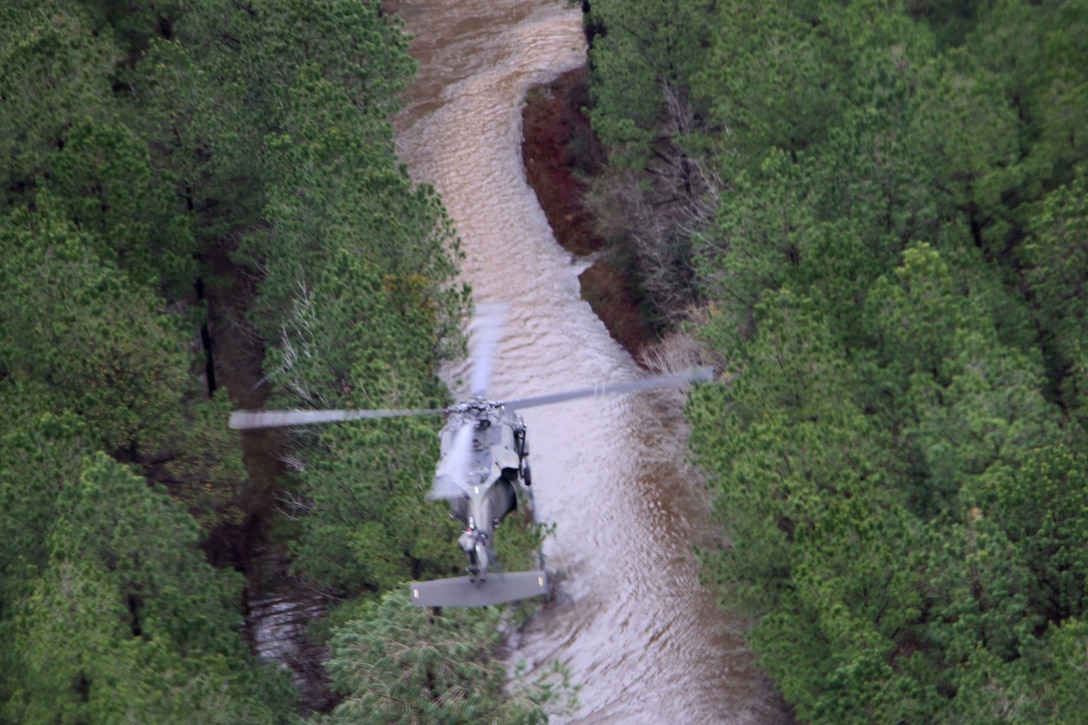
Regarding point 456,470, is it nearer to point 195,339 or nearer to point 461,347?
point 461,347

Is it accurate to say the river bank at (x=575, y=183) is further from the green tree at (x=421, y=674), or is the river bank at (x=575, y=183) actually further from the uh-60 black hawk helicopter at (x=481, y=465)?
the uh-60 black hawk helicopter at (x=481, y=465)

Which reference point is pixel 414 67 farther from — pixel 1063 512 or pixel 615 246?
pixel 1063 512

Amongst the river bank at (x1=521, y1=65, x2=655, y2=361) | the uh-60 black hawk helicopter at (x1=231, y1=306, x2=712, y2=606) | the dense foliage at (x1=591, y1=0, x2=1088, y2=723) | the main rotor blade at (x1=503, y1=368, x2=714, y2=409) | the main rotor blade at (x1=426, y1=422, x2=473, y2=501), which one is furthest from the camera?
the river bank at (x1=521, y1=65, x2=655, y2=361)

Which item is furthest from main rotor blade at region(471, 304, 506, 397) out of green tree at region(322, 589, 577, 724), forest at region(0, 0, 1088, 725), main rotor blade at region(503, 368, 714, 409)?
forest at region(0, 0, 1088, 725)

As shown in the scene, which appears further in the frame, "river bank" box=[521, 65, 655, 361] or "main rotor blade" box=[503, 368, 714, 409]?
"river bank" box=[521, 65, 655, 361]

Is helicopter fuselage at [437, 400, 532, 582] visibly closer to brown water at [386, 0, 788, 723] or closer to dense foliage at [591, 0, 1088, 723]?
dense foliage at [591, 0, 1088, 723]

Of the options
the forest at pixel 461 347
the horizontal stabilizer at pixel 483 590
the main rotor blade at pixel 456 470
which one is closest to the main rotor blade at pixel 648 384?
the main rotor blade at pixel 456 470

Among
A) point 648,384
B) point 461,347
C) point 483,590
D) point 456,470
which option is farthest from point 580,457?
point 648,384
